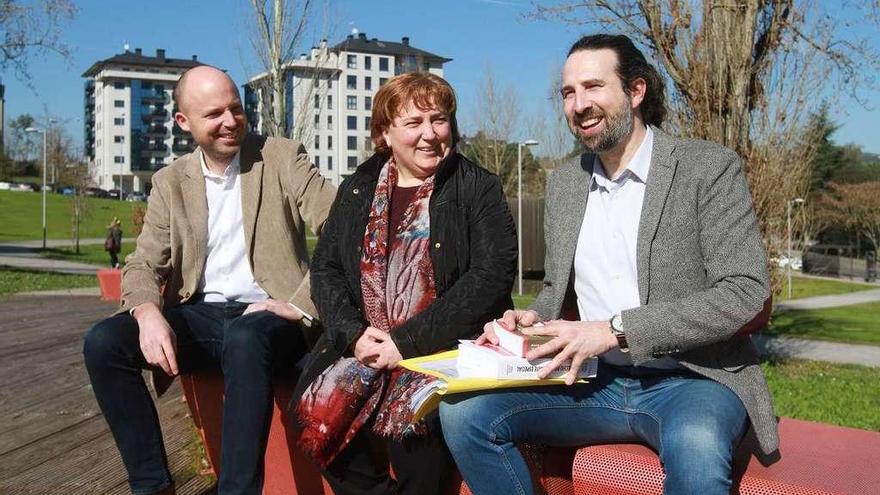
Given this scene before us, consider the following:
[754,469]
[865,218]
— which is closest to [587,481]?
[754,469]

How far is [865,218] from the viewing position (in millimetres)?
43344

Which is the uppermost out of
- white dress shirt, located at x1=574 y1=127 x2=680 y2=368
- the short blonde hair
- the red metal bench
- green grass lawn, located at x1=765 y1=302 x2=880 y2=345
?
the short blonde hair

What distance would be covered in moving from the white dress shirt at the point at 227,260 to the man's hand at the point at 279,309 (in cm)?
27

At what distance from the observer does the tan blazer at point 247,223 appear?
3.69 m

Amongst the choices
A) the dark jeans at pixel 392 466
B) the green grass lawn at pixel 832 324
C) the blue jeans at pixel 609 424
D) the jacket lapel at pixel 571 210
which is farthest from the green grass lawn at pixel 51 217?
the blue jeans at pixel 609 424

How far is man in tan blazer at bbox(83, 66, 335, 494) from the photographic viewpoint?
3.21m

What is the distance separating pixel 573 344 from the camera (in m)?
2.52

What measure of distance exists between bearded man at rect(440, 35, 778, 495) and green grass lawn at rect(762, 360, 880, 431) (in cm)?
382

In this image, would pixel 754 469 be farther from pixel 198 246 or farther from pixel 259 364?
pixel 198 246

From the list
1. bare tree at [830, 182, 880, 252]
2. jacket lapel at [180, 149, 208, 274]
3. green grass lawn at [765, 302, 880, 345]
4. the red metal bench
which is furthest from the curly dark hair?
bare tree at [830, 182, 880, 252]

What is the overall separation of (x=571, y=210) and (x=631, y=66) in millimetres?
540

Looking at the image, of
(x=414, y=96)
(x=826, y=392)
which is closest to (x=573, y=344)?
(x=414, y=96)

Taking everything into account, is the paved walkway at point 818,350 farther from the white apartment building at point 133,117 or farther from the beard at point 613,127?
the white apartment building at point 133,117

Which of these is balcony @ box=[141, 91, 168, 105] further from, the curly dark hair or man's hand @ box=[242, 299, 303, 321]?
the curly dark hair
